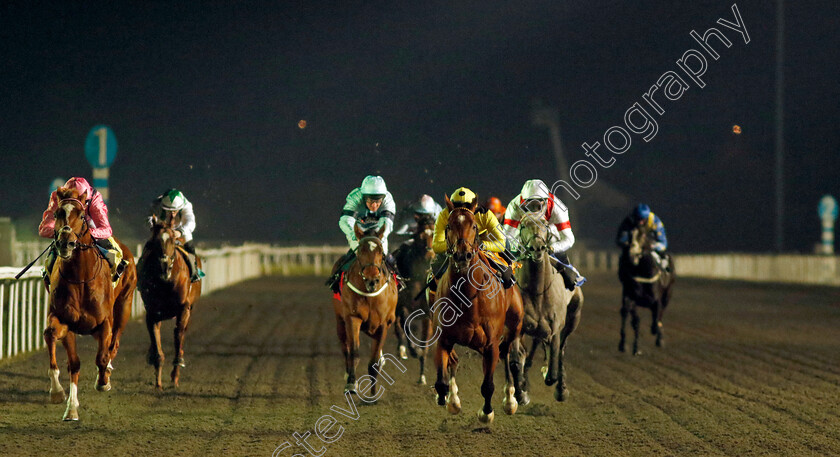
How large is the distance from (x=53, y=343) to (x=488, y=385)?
3355 mm

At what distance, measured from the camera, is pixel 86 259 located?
28.0ft

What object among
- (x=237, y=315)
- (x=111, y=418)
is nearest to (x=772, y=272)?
(x=237, y=315)

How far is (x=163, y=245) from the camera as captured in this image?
10.2 m

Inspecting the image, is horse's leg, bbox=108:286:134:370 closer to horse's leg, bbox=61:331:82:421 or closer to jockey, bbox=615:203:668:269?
horse's leg, bbox=61:331:82:421

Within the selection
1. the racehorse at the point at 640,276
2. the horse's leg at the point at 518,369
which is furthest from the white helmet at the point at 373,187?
the racehorse at the point at 640,276

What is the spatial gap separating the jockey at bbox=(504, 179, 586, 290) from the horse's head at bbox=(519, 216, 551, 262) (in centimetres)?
7

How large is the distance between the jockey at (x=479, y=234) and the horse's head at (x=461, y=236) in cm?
15

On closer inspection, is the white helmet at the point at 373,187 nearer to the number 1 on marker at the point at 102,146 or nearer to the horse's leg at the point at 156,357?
the horse's leg at the point at 156,357

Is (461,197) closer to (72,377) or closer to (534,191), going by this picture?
(534,191)

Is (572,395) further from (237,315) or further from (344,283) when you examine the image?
(237,315)

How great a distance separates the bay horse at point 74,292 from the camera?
8.15 m

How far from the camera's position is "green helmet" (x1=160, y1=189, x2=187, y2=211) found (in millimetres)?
11086

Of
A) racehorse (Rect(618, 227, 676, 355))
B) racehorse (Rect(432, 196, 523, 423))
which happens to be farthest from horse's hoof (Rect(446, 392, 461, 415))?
racehorse (Rect(618, 227, 676, 355))

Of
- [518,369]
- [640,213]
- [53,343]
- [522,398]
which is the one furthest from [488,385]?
[640,213]
